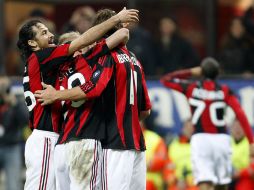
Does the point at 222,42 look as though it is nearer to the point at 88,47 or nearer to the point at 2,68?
the point at 2,68

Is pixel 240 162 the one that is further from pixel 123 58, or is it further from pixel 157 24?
pixel 123 58

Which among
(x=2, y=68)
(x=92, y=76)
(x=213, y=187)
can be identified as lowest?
(x=213, y=187)

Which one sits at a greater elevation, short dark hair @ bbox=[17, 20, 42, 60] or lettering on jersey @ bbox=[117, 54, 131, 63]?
short dark hair @ bbox=[17, 20, 42, 60]

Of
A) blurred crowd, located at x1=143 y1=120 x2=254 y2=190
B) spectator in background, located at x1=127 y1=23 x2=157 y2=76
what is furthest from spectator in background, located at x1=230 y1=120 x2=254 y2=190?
spectator in background, located at x1=127 y1=23 x2=157 y2=76

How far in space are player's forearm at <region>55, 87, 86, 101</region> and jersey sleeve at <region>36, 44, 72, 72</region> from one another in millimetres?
277

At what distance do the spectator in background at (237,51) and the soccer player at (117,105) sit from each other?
6.52m

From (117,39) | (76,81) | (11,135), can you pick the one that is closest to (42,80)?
(76,81)

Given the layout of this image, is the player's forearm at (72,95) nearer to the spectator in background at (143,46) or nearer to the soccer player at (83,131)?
the soccer player at (83,131)

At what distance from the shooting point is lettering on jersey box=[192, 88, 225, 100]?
12439 mm

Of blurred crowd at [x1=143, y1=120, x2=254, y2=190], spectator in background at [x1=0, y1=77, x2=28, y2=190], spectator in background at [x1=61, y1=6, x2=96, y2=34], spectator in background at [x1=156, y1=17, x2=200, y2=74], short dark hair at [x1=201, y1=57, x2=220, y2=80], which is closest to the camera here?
short dark hair at [x1=201, y1=57, x2=220, y2=80]

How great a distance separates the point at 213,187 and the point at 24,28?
4652mm

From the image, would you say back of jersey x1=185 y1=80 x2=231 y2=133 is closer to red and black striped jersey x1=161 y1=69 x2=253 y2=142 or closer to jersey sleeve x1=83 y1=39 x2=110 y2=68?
red and black striped jersey x1=161 y1=69 x2=253 y2=142

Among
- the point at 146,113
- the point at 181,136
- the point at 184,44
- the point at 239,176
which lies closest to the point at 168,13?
the point at 184,44

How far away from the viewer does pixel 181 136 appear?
1438 centimetres
